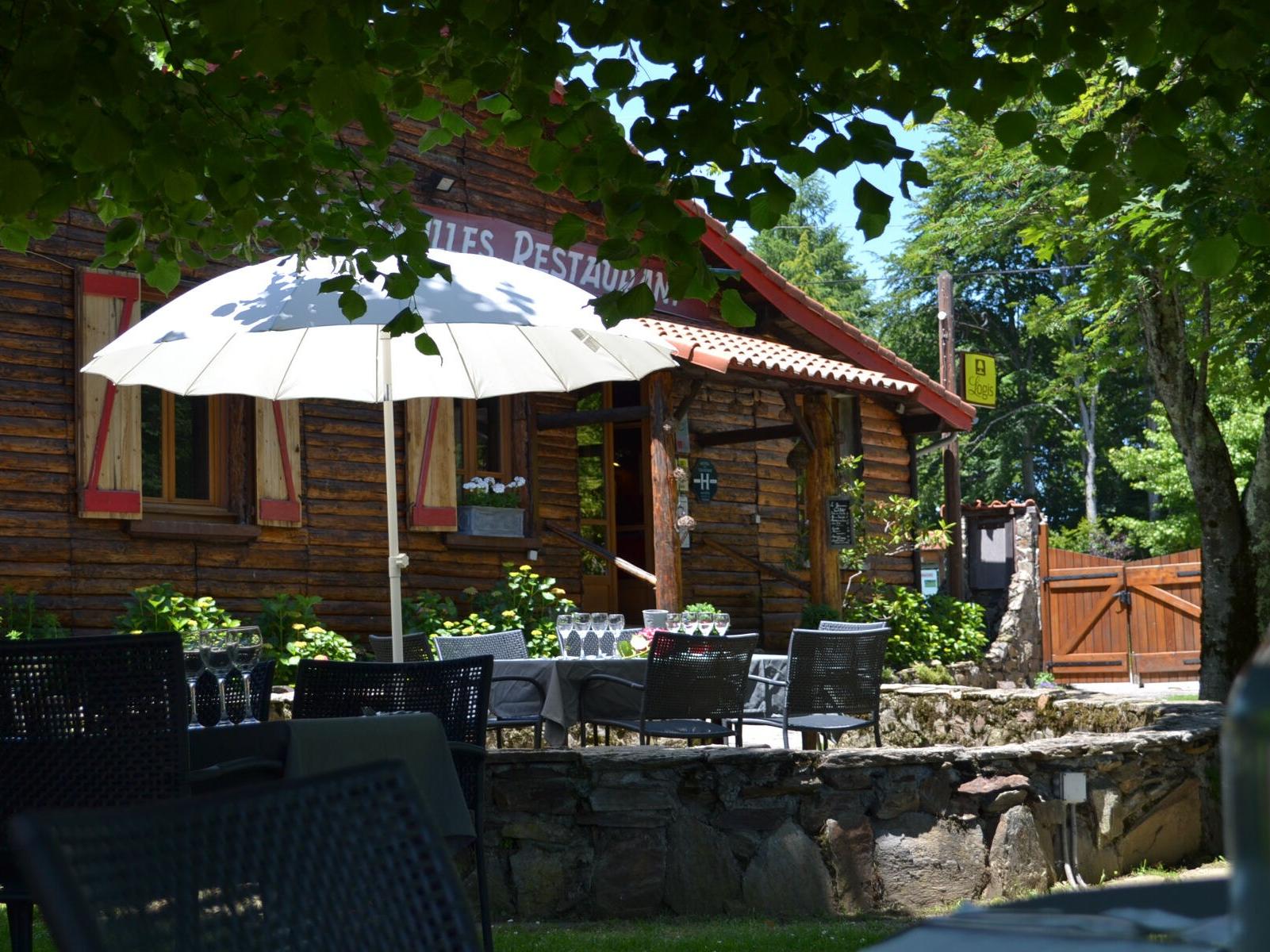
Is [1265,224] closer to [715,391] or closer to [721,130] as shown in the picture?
[721,130]

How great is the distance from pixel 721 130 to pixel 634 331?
2383mm

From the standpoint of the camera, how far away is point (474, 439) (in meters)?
12.0

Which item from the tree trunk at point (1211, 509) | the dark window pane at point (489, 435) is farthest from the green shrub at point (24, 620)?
the tree trunk at point (1211, 509)

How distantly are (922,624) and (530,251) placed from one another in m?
5.68

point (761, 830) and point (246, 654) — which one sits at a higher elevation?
point (246, 654)

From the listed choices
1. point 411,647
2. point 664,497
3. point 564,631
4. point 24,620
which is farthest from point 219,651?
point 664,497

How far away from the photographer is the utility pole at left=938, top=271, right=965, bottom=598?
17.5 m

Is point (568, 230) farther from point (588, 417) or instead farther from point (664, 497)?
point (588, 417)

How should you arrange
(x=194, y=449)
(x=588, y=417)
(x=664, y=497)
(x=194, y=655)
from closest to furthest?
(x=194, y=655)
(x=194, y=449)
(x=664, y=497)
(x=588, y=417)

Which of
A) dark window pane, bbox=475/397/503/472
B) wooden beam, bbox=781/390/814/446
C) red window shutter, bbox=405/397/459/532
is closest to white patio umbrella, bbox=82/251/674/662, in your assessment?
red window shutter, bbox=405/397/459/532

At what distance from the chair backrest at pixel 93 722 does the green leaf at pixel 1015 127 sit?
102 inches

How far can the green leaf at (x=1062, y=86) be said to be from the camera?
4.04m

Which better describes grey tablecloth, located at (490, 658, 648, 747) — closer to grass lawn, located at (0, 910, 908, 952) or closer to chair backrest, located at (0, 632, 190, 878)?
grass lawn, located at (0, 910, 908, 952)

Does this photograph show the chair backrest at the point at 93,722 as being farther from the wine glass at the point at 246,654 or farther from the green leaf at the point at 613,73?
the green leaf at the point at 613,73
